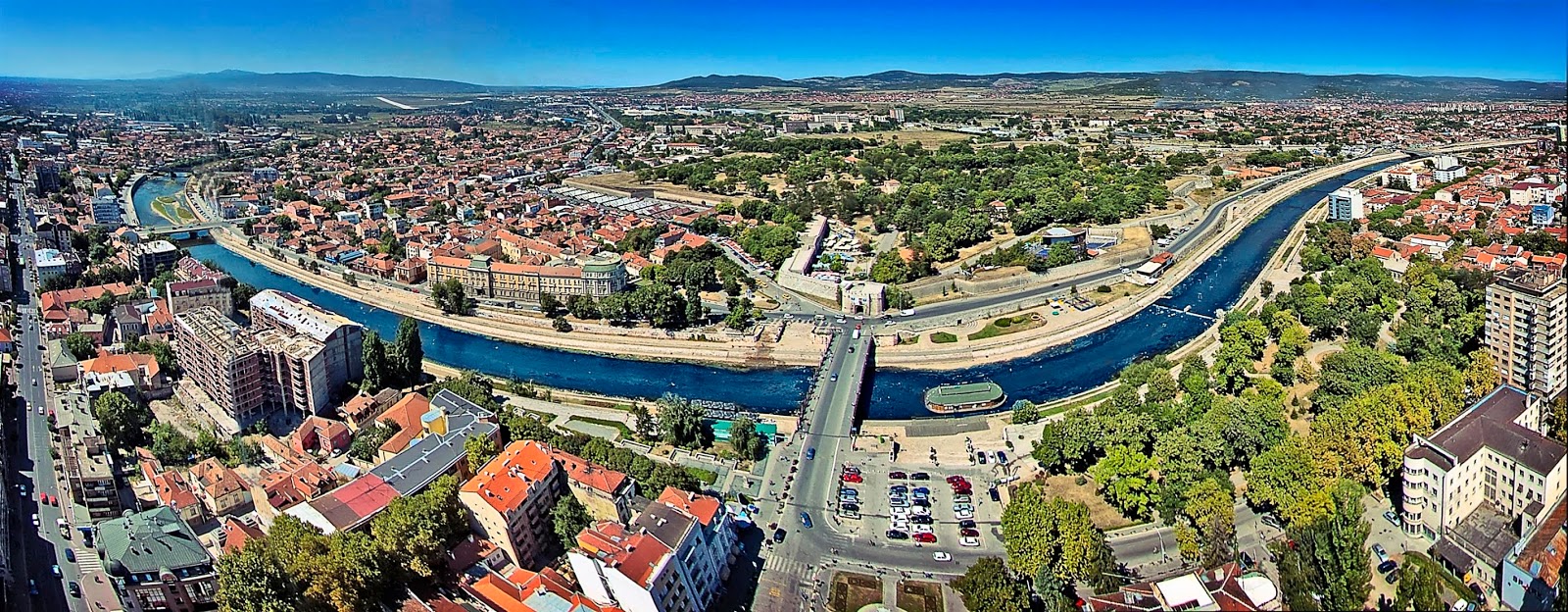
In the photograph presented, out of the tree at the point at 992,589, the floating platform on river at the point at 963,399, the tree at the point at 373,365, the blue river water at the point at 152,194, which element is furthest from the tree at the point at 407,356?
the blue river water at the point at 152,194

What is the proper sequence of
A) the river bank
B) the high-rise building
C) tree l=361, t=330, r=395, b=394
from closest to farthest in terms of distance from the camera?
1. the high-rise building
2. tree l=361, t=330, r=395, b=394
3. the river bank

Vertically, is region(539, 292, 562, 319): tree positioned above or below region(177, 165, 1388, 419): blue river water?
above

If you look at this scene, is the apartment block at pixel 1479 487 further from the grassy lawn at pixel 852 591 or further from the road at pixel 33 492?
the road at pixel 33 492

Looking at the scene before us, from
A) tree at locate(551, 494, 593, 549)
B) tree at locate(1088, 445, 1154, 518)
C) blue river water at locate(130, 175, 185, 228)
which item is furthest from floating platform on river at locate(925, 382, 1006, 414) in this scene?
blue river water at locate(130, 175, 185, 228)

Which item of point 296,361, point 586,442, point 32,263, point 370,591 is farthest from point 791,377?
point 32,263

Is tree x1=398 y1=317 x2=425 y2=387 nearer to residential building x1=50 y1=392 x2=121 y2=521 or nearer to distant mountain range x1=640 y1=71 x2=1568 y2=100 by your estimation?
residential building x1=50 y1=392 x2=121 y2=521
